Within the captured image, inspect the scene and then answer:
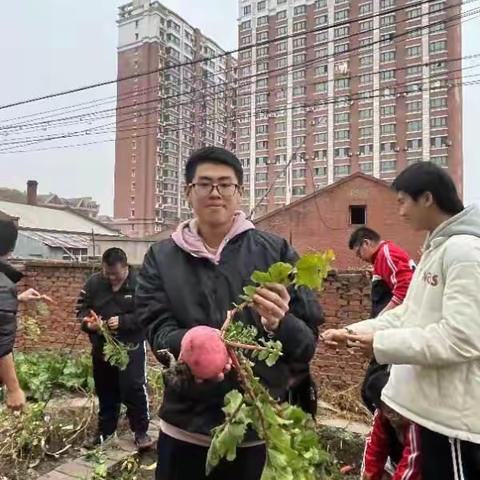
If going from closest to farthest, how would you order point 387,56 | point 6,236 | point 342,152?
point 6,236 → point 387,56 → point 342,152

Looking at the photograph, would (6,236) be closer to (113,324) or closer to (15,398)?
(15,398)

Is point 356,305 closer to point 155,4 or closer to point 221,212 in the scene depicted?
point 221,212

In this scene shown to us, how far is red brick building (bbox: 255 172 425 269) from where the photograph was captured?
2117 cm

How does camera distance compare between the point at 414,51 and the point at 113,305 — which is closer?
the point at 113,305

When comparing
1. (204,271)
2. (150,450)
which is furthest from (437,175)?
(150,450)

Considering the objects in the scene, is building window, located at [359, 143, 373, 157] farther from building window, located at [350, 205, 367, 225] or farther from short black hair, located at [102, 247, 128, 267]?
short black hair, located at [102, 247, 128, 267]

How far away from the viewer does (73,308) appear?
277 inches

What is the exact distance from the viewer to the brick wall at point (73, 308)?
5.07 metres

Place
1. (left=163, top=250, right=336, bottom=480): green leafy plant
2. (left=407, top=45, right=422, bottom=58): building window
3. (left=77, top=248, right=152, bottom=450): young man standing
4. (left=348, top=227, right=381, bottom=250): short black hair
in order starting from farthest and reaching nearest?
(left=407, top=45, right=422, bottom=58): building window → (left=348, top=227, right=381, bottom=250): short black hair → (left=77, top=248, right=152, bottom=450): young man standing → (left=163, top=250, right=336, bottom=480): green leafy plant

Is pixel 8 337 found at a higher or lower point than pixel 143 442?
higher

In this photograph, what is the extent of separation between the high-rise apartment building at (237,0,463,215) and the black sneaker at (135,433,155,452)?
553 inches

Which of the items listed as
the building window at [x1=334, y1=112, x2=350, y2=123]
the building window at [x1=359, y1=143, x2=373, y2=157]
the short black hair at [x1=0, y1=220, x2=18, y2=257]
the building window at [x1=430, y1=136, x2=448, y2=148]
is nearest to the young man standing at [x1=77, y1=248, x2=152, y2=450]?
the short black hair at [x1=0, y1=220, x2=18, y2=257]

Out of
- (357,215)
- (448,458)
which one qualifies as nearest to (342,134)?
(357,215)

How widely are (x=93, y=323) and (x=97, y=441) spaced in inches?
40.5
